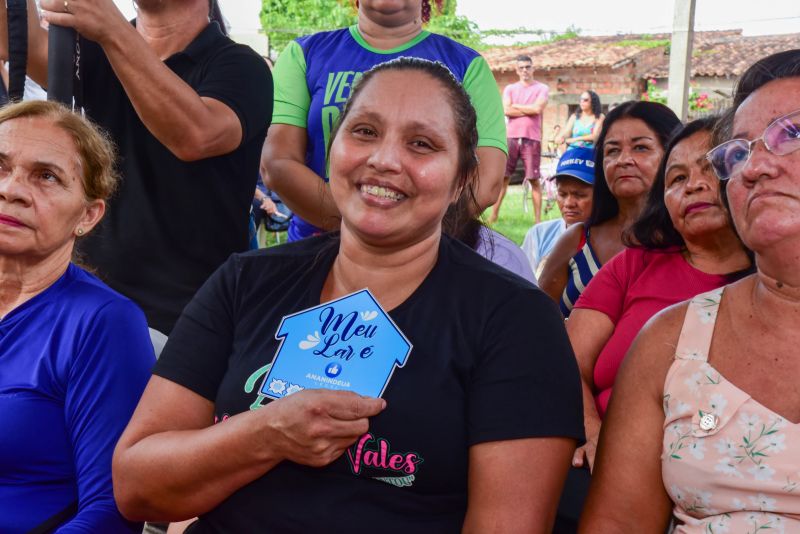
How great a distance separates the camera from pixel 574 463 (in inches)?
96.3

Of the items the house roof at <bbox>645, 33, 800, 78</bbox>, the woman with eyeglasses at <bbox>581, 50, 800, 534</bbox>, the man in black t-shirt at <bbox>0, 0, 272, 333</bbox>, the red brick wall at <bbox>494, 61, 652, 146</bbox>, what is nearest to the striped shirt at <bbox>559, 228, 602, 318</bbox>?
the man in black t-shirt at <bbox>0, 0, 272, 333</bbox>

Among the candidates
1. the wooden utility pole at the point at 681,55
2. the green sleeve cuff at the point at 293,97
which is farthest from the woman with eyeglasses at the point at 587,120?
the green sleeve cuff at the point at 293,97

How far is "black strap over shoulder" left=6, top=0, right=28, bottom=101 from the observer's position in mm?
2158

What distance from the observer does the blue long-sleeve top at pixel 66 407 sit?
194 centimetres

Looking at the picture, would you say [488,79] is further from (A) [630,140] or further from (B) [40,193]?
(B) [40,193]

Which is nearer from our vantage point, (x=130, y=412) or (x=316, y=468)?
(x=316, y=468)

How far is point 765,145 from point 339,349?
0.94m

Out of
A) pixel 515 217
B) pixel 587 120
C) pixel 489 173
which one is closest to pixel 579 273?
pixel 489 173

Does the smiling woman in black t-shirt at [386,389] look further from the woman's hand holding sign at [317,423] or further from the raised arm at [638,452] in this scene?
the raised arm at [638,452]

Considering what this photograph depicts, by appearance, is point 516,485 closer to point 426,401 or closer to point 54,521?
point 426,401

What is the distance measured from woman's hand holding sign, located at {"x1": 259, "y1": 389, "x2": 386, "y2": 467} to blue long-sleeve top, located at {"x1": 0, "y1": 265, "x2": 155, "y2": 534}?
51 centimetres

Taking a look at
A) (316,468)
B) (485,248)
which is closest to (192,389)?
(316,468)

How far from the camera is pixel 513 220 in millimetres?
11352

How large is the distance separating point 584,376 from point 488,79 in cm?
113
